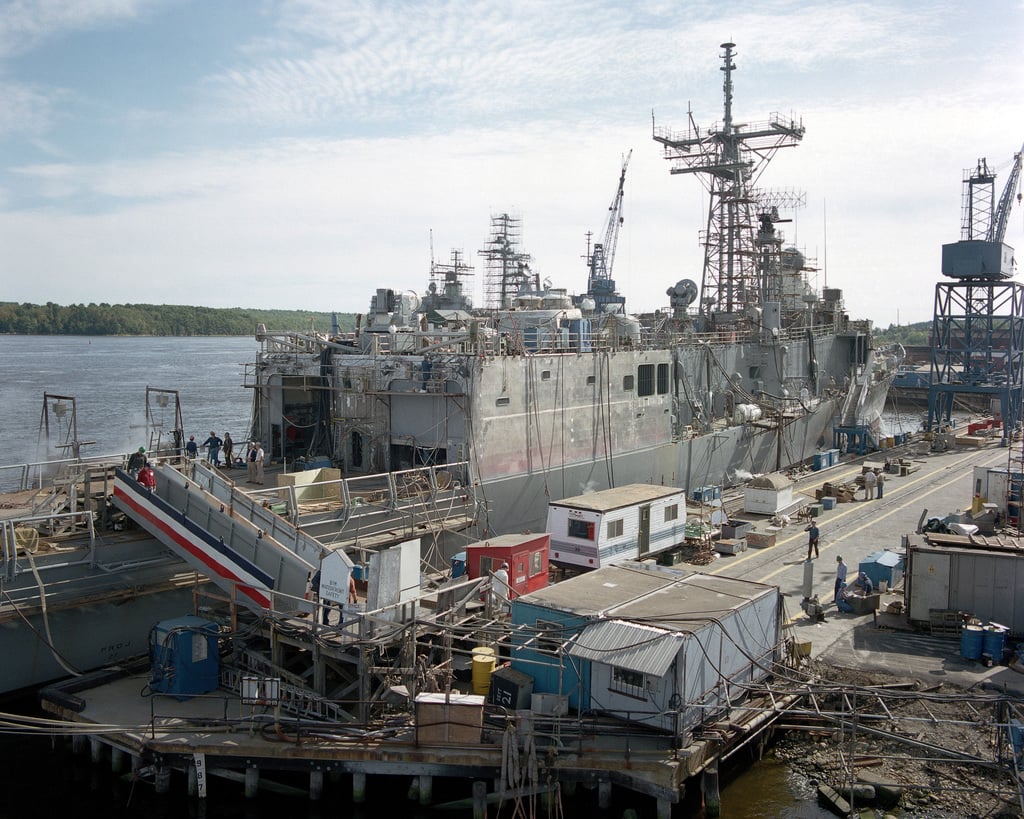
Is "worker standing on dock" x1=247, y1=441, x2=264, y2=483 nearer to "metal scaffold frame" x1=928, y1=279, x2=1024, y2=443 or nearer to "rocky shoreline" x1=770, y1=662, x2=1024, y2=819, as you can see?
"rocky shoreline" x1=770, y1=662, x2=1024, y2=819

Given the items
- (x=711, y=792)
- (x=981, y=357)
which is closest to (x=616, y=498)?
(x=711, y=792)

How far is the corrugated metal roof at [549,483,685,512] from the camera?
2133 cm

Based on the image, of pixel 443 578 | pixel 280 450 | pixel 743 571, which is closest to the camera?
pixel 443 578

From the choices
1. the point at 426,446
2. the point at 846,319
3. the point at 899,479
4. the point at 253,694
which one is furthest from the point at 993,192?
the point at 253,694

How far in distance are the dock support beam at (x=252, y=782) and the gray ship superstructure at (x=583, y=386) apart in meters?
9.72

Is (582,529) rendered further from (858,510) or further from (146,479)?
(858,510)

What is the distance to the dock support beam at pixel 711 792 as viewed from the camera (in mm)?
13617

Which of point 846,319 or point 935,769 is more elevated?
point 846,319

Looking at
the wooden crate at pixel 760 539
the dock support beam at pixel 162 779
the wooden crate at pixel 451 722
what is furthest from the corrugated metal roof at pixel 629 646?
the wooden crate at pixel 760 539

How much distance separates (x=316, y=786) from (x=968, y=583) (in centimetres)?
1360

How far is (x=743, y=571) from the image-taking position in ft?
75.3

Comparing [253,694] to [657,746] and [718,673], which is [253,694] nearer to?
[657,746]

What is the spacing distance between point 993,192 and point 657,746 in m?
52.4

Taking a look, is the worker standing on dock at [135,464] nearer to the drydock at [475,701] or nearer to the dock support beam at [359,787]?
the drydock at [475,701]
